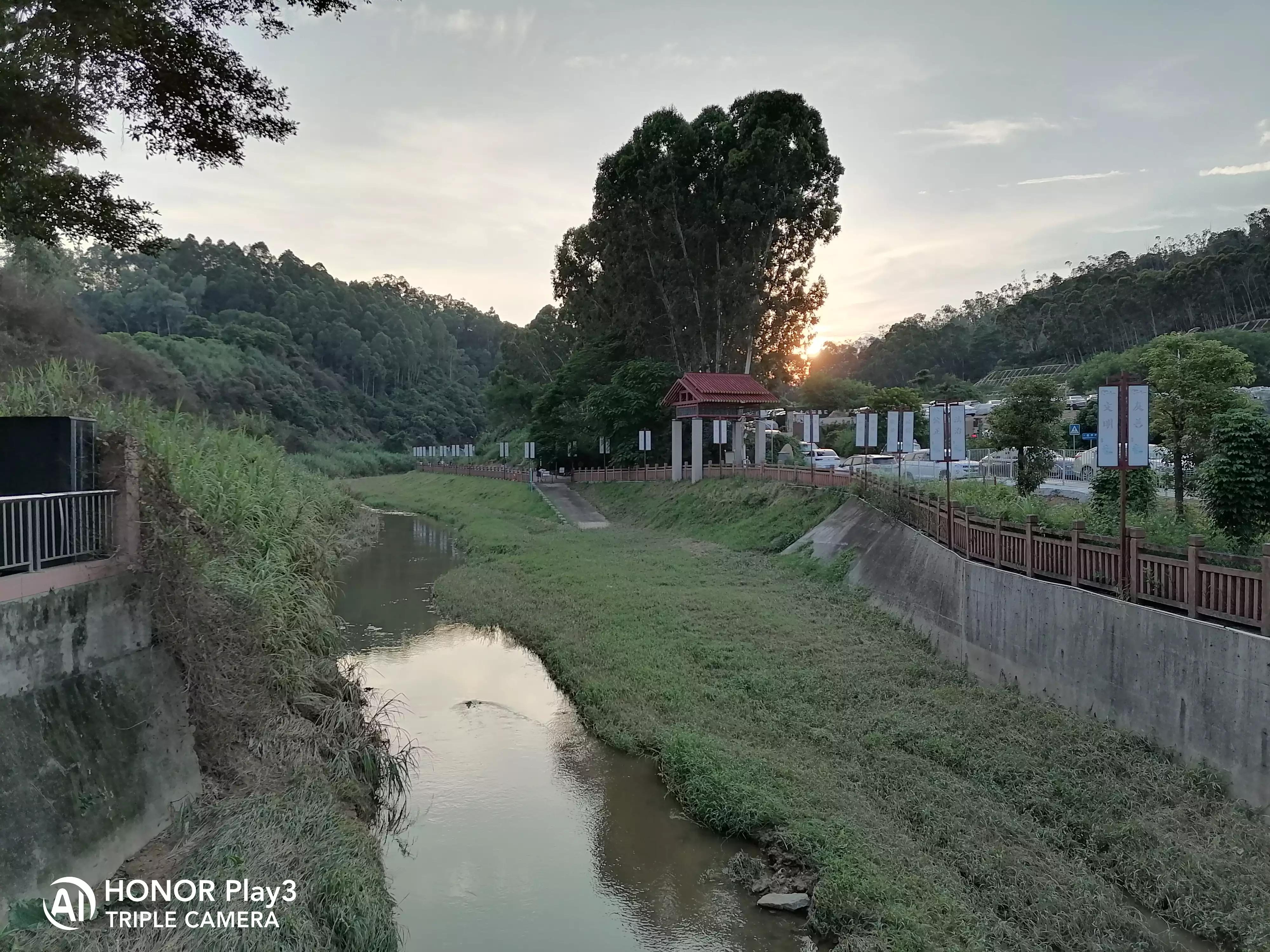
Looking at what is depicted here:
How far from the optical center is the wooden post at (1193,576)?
8570 mm

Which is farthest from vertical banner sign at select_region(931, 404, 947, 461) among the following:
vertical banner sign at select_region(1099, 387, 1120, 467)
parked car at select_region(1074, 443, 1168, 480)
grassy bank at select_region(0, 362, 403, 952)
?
grassy bank at select_region(0, 362, 403, 952)

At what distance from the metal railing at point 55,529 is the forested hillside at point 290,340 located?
5307cm

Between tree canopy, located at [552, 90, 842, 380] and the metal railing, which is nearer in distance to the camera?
the metal railing

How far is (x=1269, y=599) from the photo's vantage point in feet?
25.1

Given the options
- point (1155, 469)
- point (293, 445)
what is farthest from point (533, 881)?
point (293, 445)

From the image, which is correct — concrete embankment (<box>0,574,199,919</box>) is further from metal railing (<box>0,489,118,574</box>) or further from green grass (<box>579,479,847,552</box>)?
green grass (<box>579,479,847,552</box>)

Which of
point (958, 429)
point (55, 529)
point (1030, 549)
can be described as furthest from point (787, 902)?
point (958, 429)

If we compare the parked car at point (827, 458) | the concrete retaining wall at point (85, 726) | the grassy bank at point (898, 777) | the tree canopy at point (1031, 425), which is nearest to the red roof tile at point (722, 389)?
the parked car at point (827, 458)

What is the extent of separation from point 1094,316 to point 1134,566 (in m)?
69.9

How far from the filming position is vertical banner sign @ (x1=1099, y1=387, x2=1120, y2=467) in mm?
10203

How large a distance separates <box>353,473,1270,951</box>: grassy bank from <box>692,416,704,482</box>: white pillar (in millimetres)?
15113

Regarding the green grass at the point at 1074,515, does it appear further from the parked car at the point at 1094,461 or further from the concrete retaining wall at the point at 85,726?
the concrete retaining wall at the point at 85,726

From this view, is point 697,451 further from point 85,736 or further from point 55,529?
point 85,736

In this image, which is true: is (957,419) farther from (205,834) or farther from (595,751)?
(205,834)
